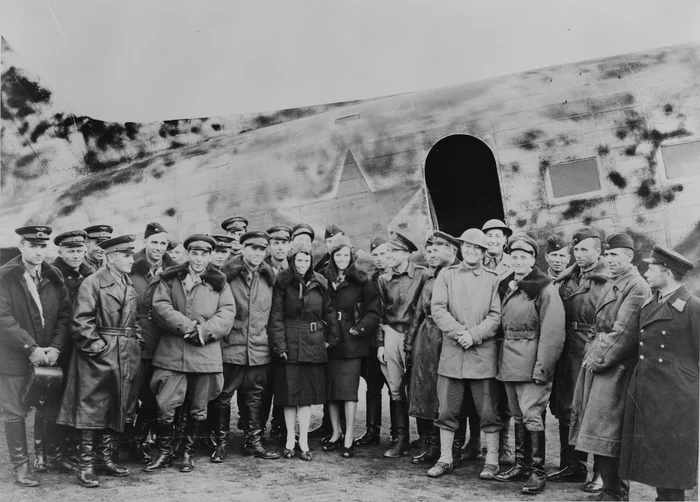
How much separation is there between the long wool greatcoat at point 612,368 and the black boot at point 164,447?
3.35m

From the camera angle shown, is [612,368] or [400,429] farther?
[400,429]

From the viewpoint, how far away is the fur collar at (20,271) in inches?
187

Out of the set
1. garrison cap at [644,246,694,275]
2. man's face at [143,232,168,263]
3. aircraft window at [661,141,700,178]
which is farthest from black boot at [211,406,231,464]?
aircraft window at [661,141,700,178]

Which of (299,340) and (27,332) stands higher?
(27,332)

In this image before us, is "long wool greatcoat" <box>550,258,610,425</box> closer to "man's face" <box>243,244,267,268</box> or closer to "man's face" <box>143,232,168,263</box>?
"man's face" <box>243,244,267,268</box>

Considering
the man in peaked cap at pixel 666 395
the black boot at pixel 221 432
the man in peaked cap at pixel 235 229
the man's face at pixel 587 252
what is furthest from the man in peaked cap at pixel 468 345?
the man in peaked cap at pixel 235 229

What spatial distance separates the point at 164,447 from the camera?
17.4 feet

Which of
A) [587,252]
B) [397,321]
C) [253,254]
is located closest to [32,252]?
[253,254]

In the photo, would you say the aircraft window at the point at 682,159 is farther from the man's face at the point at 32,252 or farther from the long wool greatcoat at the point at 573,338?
the man's face at the point at 32,252

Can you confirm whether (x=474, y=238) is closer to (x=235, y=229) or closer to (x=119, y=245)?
(x=235, y=229)

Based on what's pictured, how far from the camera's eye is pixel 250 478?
509 centimetres

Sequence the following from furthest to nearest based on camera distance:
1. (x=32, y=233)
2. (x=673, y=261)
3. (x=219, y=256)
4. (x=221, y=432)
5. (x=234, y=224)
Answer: (x=234, y=224) → (x=219, y=256) → (x=221, y=432) → (x=32, y=233) → (x=673, y=261)

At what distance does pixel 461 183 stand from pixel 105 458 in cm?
528

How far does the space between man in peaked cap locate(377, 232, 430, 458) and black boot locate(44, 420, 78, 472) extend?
9.40 ft
